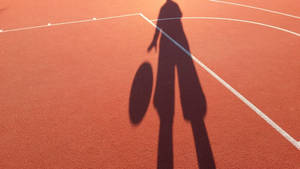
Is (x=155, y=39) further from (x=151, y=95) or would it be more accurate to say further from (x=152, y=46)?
(x=151, y=95)

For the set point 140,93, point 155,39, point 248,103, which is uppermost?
point 155,39

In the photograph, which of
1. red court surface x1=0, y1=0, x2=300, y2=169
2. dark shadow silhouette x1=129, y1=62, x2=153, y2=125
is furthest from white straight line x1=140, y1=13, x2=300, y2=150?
dark shadow silhouette x1=129, y1=62, x2=153, y2=125

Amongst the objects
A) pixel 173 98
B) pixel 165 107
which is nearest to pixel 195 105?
pixel 173 98

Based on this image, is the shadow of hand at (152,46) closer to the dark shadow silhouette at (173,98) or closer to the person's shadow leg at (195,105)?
the dark shadow silhouette at (173,98)

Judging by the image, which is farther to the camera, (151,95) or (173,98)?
(151,95)

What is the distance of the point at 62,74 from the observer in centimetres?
619

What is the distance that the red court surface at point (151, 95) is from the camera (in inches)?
155

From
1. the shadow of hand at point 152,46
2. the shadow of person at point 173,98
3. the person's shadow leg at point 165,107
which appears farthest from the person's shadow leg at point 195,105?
the shadow of hand at point 152,46

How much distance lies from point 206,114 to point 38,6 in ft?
36.5

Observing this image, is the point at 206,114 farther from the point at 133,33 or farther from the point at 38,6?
the point at 38,6

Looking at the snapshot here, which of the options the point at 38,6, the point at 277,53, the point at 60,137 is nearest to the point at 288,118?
the point at 277,53

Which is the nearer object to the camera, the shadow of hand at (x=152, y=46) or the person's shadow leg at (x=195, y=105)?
the person's shadow leg at (x=195, y=105)

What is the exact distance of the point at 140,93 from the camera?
17.6ft

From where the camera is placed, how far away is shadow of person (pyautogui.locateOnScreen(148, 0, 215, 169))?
392cm
